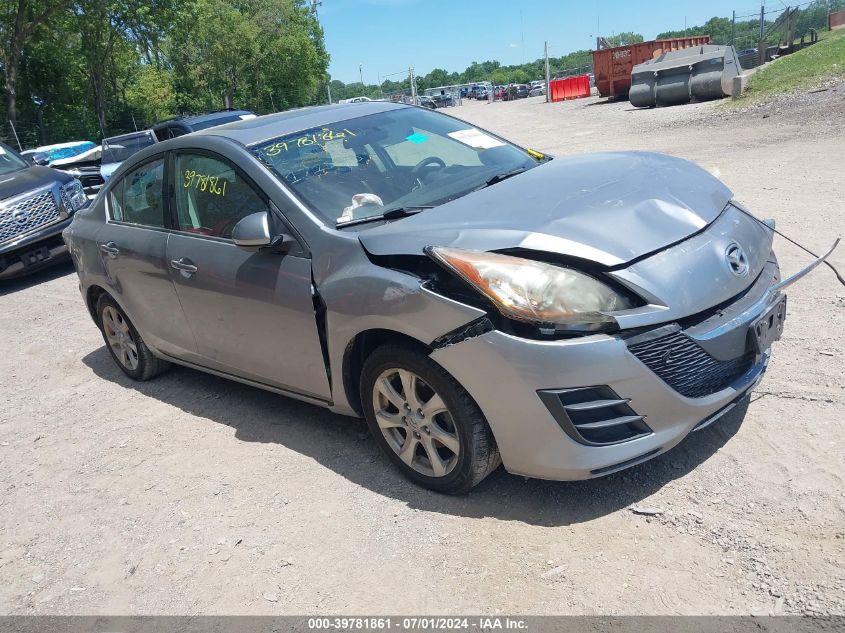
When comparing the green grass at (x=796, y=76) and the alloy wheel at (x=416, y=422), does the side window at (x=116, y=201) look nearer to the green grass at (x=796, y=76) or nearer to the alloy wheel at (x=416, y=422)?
the alloy wheel at (x=416, y=422)

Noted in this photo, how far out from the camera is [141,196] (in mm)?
4863

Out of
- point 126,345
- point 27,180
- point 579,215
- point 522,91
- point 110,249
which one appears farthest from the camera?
point 522,91

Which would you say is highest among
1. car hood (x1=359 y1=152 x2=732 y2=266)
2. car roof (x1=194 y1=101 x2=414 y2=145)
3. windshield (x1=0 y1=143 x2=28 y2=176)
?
car roof (x1=194 y1=101 x2=414 y2=145)

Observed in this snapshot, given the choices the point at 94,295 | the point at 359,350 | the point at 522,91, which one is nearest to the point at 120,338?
the point at 94,295

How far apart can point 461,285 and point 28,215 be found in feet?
27.5

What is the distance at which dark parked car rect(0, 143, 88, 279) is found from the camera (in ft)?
30.2

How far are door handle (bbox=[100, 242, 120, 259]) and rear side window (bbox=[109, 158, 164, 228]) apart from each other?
0.63ft

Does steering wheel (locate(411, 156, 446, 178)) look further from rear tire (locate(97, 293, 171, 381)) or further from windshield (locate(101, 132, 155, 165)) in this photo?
windshield (locate(101, 132, 155, 165))

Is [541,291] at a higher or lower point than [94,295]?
higher

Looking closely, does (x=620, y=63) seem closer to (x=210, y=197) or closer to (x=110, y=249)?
(x=110, y=249)

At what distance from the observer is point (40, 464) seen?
4469mm

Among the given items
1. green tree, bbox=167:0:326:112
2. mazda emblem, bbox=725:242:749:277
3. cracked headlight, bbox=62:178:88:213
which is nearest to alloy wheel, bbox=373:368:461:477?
mazda emblem, bbox=725:242:749:277

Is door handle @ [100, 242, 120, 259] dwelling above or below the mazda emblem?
above

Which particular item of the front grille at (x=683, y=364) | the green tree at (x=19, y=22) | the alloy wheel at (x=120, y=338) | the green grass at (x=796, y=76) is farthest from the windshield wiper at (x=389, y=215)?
the green tree at (x=19, y=22)
